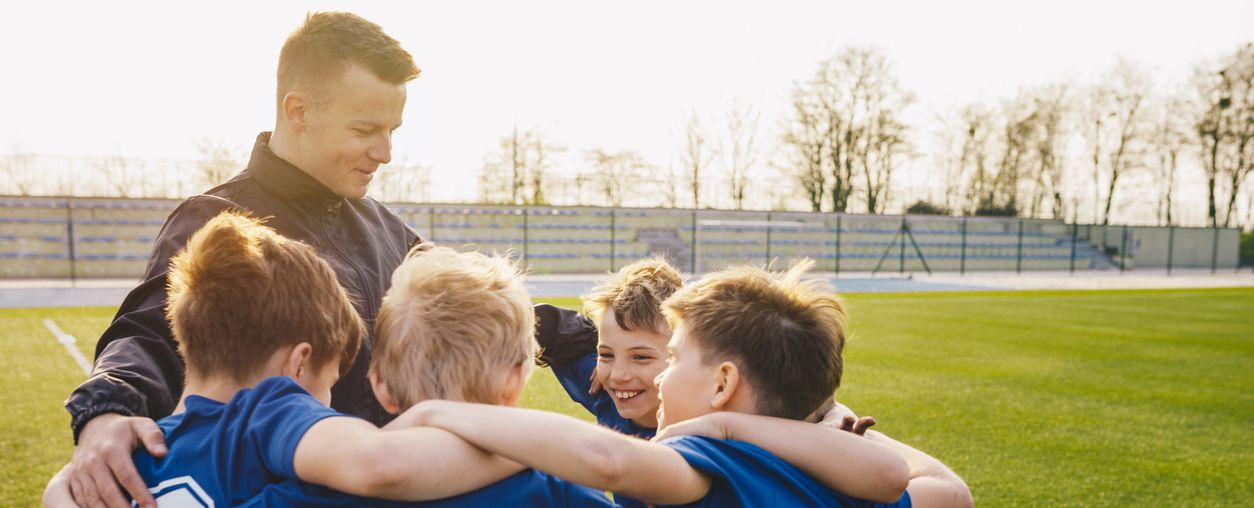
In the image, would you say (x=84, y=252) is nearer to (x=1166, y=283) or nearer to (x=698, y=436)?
(x=698, y=436)

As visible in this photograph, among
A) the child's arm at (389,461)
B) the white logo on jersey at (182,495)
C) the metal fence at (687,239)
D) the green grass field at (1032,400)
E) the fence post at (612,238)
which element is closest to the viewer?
the child's arm at (389,461)

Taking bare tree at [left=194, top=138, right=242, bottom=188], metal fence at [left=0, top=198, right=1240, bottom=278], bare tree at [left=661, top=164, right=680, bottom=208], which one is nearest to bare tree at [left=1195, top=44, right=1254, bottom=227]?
metal fence at [left=0, top=198, right=1240, bottom=278]

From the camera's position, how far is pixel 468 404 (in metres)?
1.34

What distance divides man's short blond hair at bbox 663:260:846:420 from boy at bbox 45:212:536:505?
594 mm

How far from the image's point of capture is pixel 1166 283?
2669cm

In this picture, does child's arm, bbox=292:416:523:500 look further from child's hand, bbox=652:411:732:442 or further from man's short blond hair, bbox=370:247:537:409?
child's hand, bbox=652:411:732:442

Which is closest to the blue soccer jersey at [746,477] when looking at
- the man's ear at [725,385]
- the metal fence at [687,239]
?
the man's ear at [725,385]

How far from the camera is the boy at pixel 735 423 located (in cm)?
128

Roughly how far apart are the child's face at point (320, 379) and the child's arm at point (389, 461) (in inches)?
13.4

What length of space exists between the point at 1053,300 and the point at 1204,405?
11.8m

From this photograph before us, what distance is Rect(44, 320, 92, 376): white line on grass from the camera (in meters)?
8.10

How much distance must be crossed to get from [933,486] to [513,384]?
40.4 inches

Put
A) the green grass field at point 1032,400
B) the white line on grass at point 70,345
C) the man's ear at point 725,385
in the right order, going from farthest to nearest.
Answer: the white line on grass at point 70,345
the green grass field at point 1032,400
the man's ear at point 725,385

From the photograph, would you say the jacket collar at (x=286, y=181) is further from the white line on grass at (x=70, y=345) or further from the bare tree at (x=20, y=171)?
the bare tree at (x=20, y=171)
